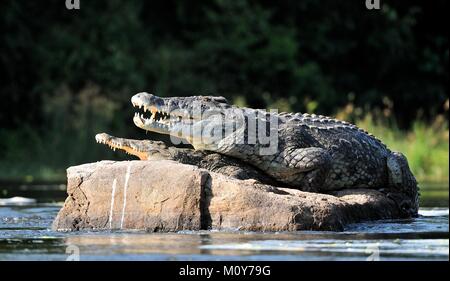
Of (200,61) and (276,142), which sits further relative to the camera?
(200,61)

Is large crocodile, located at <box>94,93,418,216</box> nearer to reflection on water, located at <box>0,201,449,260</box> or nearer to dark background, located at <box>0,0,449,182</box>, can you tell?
reflection on water, located at <box>0,201,449,260</box>

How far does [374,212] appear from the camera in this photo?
10.3 m

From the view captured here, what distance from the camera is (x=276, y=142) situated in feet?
34.3

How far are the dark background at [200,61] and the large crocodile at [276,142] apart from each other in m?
14.7

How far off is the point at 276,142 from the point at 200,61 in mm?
21088

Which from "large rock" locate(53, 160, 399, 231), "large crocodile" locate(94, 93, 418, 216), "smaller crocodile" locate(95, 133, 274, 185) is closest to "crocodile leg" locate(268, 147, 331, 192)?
"large crocodile" locate(94, 93, 418, 216)

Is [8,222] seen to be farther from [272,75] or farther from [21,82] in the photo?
[272,75]

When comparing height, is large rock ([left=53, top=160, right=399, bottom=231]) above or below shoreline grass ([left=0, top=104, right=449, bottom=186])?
below

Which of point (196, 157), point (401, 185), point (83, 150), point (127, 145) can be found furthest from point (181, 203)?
point (83, 150)

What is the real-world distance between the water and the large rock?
180mm

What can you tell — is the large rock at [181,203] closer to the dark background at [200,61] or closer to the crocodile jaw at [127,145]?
the crocodile jaw at [127,145]

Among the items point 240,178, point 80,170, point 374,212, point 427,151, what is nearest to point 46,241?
point 80,170

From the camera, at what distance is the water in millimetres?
7539

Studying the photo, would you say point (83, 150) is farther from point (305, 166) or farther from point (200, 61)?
point (305, 166)
